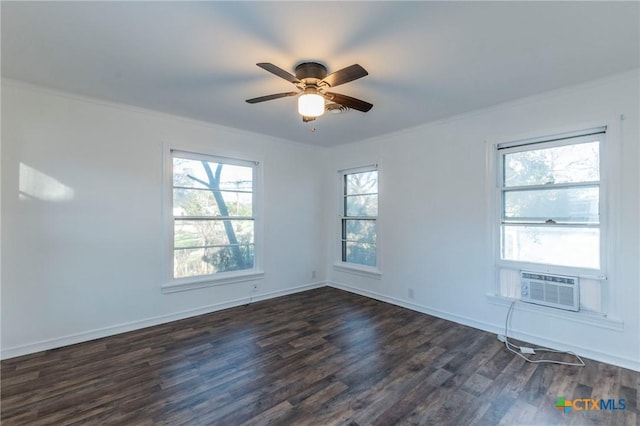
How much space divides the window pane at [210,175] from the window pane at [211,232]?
52 centimetres

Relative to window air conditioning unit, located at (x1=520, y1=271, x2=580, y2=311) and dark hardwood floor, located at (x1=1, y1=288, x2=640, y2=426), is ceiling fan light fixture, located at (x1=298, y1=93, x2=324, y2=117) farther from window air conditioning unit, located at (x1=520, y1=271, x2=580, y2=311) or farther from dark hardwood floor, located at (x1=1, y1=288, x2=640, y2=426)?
window air conditioning unit, located at (x1=520, y1=271, x2=580, y2=311)

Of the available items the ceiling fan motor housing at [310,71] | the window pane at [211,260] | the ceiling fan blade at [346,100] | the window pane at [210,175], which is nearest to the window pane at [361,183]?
the window pane at [210,175]

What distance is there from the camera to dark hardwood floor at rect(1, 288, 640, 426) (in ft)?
6.40

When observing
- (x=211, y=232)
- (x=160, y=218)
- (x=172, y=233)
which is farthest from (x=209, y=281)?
(x=160, y=218)

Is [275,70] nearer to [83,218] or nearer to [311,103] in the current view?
[311,103]

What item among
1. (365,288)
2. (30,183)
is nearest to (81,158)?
(30,183)

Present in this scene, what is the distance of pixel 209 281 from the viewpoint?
155 inches

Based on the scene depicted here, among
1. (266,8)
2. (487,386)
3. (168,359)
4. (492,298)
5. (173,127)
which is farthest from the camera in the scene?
(173,127)

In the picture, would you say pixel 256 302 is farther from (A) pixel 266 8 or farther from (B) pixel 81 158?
(A) pixel 266 8

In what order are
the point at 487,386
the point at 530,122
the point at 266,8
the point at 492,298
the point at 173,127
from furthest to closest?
the point at 173,127
the point at 492,298
the point at 530,122
the point at 487,386
the point at 266,8

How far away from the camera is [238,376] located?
2.41 meters

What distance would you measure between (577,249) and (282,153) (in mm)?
3984

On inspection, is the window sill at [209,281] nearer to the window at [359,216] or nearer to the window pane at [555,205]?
the window at [359,216]

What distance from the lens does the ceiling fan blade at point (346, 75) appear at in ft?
6.43
